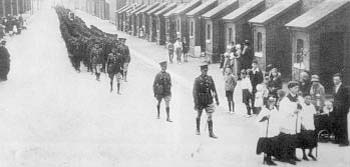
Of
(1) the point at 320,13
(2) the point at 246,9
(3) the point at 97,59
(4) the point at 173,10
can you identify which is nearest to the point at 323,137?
(1) the point at 320,13

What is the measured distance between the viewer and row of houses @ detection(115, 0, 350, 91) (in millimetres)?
19688

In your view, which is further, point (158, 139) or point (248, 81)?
point (248, 81)

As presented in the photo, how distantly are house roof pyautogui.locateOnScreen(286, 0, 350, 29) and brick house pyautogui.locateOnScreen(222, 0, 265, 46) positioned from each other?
578cm

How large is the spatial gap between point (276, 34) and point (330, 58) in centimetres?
381

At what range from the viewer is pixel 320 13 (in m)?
20.0

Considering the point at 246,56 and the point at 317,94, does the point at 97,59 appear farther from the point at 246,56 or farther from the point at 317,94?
the point at 317,94

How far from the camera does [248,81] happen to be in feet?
53.4

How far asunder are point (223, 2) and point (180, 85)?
1088 centimetres

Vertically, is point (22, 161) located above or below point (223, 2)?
below

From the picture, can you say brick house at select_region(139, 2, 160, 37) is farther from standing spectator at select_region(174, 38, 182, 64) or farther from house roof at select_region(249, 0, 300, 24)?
A: house roof at select_region(249, 0, 300, 24)

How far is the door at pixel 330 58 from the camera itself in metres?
20.2

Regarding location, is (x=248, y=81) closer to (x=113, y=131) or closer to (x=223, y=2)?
(x=113, y=131)

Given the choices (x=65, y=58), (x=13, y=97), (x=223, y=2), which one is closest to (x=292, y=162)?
(x=13, y=97)

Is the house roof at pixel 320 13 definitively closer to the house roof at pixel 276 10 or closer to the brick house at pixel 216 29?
the house roof at pixel 276 10
